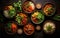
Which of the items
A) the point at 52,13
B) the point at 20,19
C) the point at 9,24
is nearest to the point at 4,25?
the point at 9,24

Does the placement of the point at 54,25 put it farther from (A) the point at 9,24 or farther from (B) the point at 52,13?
(A) the point at 9,24

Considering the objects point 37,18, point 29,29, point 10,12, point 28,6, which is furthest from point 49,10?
point 10,12

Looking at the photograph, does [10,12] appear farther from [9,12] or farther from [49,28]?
[49,28]

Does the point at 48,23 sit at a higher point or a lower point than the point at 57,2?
lower

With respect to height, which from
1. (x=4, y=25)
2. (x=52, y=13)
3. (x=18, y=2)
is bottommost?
(x=4, y=25)

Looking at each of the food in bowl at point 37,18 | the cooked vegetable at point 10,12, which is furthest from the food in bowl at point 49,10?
the cooked vegetable at point 10,12
